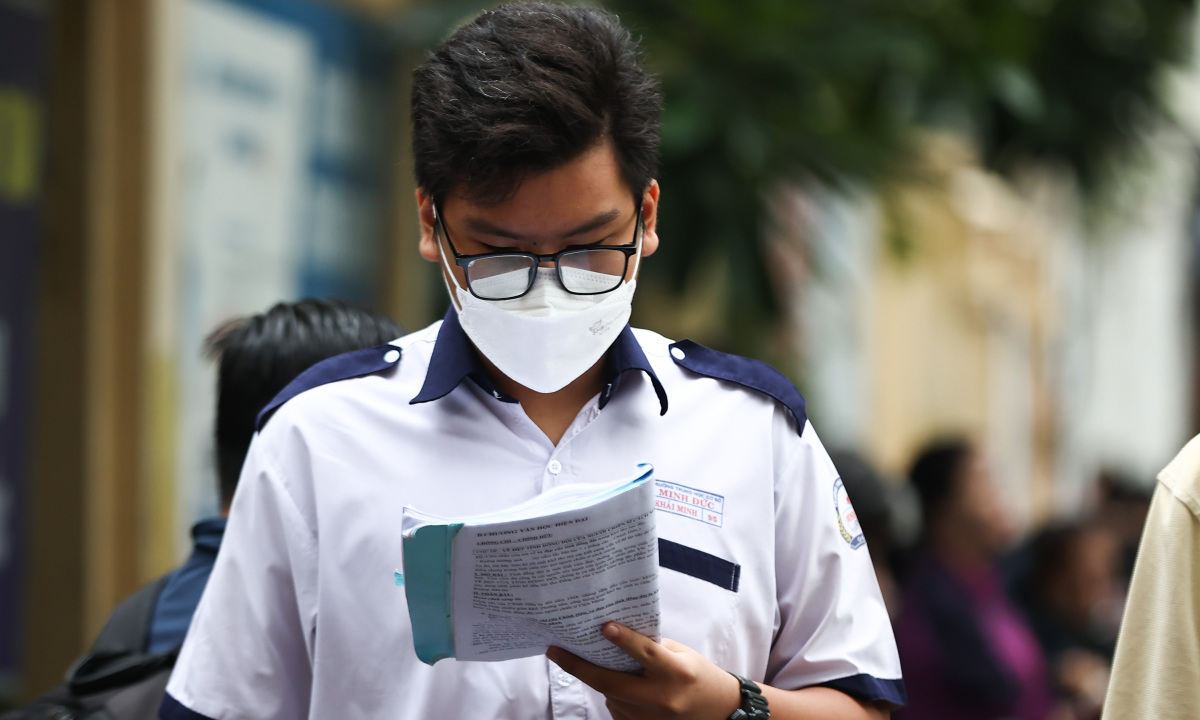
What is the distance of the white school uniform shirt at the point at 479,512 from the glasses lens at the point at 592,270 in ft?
0.39

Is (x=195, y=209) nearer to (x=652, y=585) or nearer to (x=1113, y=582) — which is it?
(x=652, y=585)

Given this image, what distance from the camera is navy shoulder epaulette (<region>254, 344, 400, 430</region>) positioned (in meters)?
1.90

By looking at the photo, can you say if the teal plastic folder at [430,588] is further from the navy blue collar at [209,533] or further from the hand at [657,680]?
the navy blue collar at [209,533]

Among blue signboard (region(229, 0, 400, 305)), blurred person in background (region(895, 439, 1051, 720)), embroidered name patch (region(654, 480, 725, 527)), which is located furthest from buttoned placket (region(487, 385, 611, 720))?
blue signboard (region(229, 0, 400, 305))

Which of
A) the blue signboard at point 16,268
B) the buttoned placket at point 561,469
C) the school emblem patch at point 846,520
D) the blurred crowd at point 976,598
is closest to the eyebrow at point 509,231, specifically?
the buttoned placket at point 561,469

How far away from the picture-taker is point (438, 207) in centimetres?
186

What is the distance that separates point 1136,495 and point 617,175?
7.89 meters

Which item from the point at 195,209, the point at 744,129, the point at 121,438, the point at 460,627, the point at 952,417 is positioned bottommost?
the point at 952,417

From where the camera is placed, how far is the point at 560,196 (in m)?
1.76

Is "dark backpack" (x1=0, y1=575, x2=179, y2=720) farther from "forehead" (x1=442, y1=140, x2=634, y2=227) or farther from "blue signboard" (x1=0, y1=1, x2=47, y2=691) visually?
"blue signboard" (x1=0, y1=1, x2=47, y2=691)

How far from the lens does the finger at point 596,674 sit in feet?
5.27

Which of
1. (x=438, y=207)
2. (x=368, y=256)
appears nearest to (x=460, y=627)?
(x=438, y=207)

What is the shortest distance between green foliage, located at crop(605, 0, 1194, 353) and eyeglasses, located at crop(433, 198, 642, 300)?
251cm

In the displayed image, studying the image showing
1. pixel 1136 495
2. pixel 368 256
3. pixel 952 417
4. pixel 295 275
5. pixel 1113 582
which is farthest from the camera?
pixel 952 417
